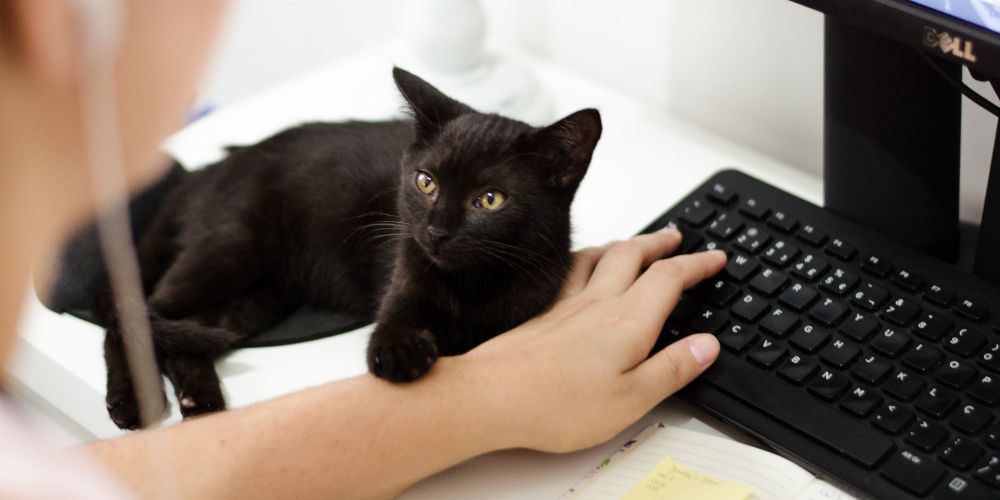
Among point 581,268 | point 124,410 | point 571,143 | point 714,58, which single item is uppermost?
point 714,58

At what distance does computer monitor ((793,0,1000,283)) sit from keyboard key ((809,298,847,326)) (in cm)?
18

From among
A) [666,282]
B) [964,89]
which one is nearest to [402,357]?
[666,282]

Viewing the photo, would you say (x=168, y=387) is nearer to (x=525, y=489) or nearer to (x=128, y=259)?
(x=128, y=259)

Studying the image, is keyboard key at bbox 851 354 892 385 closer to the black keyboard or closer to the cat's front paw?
the black keyboard

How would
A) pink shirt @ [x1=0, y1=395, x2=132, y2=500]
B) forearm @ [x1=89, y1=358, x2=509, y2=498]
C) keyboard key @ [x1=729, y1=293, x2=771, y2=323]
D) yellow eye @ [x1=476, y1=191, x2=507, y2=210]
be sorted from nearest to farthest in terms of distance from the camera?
pink shirt @ [x1=0, y1=395, x2=132, y2=500] → forearm @ [x1=89, y1=358, x2=509, y2=498] → keyboard key @ [x1=729, y1=293, x2=771, y2=323] → yellow eye @ [x1=476, y1=191, x2=507, y2=210]

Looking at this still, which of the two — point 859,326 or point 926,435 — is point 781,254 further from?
point 926,435

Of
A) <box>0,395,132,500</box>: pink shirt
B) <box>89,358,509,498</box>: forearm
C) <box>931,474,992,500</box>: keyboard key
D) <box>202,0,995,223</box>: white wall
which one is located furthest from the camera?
<box>202,0,995,223</box>: white wall

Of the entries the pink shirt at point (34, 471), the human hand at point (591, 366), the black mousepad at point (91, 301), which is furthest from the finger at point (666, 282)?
the pink shirt at point (34, 471)

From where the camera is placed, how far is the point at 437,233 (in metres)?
1.08

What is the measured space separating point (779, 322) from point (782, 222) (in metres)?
0.16

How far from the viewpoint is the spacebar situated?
854mm

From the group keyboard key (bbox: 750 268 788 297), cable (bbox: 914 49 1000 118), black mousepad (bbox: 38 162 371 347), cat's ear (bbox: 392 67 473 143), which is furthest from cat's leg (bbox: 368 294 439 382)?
cable (bbox: 914 49 1000 118)

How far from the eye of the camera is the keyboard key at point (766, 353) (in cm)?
95

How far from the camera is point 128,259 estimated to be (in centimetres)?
119
